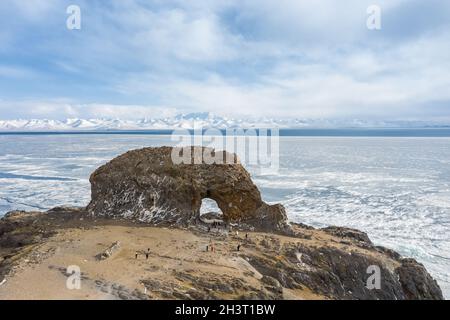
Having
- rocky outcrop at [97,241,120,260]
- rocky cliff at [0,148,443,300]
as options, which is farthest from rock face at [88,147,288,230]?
rocky outcrop at [97,241,120,260]

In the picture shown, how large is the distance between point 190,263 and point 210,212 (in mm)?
12583

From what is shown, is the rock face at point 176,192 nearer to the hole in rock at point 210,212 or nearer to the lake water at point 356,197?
the hole in rock at point 210,212

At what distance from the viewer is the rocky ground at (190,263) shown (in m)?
16.2

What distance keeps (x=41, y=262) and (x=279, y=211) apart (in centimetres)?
1473

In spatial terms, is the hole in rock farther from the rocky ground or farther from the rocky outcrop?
the rocky outcrop

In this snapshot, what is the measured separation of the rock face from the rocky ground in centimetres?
112

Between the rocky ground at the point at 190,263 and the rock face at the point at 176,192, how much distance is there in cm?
112

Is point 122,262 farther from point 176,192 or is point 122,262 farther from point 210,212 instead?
point 210,212

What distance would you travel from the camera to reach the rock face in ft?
84.7

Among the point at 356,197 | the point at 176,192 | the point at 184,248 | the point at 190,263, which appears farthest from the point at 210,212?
the point at 356,197

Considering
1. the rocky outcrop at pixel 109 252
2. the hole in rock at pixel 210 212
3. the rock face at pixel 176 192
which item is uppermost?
the rock face at pixel 176 192

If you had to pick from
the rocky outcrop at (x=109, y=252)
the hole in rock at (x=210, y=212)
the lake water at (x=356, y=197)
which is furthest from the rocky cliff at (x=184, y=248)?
the lake water at (x=356, y=197)

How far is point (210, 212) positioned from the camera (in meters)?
31.5
